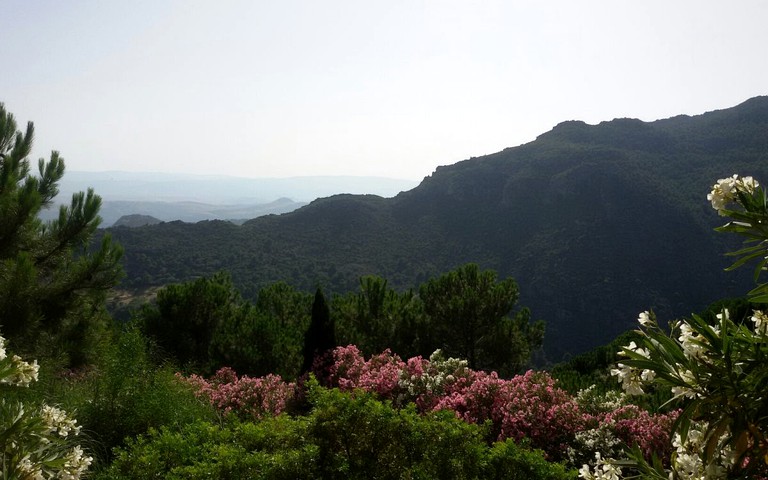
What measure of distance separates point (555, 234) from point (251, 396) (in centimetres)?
5230

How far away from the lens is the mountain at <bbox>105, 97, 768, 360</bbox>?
148 ft

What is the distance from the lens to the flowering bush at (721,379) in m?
1.90

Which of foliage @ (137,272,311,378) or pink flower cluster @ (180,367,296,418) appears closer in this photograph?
pink flower cluster @ (180,367,296,418)

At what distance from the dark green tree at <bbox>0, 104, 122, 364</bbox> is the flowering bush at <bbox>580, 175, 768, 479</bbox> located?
30.4 ft

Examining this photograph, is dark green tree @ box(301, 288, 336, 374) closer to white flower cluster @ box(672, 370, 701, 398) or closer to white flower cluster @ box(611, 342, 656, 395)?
white flower cluster @ box(611, 342, 656, 395)

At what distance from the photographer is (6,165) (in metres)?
9.05

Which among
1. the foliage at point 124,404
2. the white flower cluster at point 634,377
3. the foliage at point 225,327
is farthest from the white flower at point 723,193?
the foliage at point 225,327

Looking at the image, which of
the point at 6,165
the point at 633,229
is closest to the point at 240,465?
the point at 6,165

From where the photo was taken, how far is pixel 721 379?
1.93m

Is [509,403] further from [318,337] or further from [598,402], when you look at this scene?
[318,337]

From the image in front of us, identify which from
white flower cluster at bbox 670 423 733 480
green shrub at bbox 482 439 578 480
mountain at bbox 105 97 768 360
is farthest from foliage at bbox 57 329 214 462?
mountain at bbox 105 97 768 360

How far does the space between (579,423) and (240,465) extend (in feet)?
14.8

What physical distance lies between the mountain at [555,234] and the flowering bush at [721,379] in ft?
138

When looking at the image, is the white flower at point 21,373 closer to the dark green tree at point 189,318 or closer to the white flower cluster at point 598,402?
the white flower cluster at point 598,402
